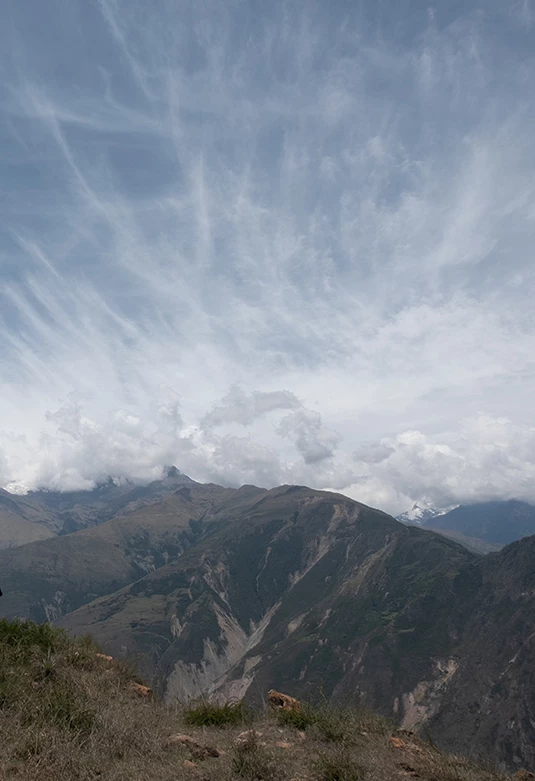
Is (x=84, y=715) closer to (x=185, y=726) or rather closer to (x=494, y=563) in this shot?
(x=185, y=726)

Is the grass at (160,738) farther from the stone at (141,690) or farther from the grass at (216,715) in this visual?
the stone at (141,690)

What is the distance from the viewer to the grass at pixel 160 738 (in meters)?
7.30

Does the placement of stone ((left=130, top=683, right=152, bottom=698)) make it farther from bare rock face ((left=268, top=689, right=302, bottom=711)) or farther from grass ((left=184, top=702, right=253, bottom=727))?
bare rock face ((left=268, top=689, right=302, bottom=711))

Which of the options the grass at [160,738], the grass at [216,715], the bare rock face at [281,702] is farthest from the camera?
the bare rock face at [281,702]

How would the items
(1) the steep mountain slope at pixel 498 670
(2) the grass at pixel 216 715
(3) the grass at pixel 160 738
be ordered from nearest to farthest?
(3) the grass at pixel 160 738 → (2) the grass at pixel 216 715 → (1) the steep mountain slope at pixel 498 670

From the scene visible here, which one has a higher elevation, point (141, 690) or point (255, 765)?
point (255, 765)

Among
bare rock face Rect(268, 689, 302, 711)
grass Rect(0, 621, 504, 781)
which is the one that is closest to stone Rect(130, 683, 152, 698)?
grass Rect(0, 621, 504, 781)

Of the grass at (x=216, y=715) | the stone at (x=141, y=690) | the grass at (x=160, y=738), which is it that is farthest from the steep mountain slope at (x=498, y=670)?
the grass at (x=160, y=738)

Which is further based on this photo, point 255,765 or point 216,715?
point 216,715

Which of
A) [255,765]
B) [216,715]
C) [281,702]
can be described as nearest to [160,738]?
[255,765]

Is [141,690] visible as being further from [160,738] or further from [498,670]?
[498,670]

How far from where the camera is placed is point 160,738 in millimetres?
8836

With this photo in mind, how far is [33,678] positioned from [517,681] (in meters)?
123

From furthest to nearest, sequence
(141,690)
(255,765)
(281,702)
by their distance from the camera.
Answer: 1. (281,702)
2. (141,690)
3. (255,765)
